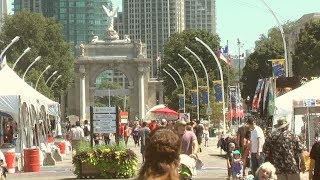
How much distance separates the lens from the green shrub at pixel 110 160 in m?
27.1

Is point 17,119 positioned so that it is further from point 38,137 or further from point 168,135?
point 168,135

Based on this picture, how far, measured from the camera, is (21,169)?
3291 centimetres

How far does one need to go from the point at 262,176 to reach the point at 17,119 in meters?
19.9

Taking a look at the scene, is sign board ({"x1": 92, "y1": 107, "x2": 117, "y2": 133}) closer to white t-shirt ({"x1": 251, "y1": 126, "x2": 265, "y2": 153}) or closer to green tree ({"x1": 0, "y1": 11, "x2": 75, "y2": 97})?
white t-shirt ({"x1": 251, "y1": 126, "x2": 265, "y2": 153})

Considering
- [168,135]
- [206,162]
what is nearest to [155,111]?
[206,162]

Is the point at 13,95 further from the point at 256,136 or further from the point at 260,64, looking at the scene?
the point at 260,64

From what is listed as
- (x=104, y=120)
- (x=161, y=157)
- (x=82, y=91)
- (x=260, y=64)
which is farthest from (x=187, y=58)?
(x=161, y=157)

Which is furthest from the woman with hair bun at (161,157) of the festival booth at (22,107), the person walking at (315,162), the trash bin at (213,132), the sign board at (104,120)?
the trash bin at (213,132)

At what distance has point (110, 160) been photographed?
27234mm

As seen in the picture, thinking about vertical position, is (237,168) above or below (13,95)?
below

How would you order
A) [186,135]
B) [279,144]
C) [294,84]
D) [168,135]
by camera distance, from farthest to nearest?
1. [294,84]
2. [186,135]
3. [279,144]
4. [168,135]

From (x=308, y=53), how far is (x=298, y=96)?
59.7m

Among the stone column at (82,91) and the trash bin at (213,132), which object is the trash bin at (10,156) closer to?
the trash bin at (213,132)

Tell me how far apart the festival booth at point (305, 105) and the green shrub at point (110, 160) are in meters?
4.41
